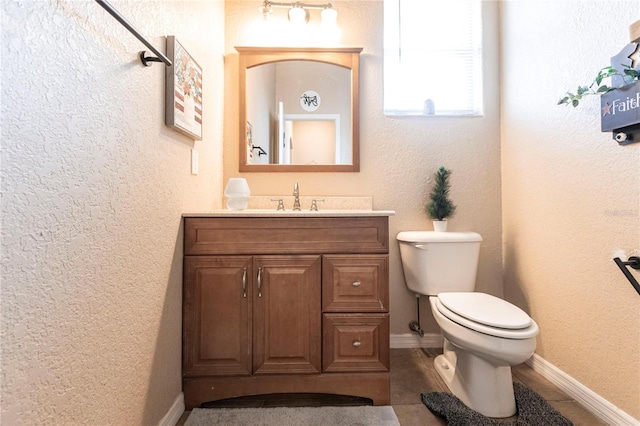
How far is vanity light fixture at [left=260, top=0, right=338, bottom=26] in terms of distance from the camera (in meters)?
1.90

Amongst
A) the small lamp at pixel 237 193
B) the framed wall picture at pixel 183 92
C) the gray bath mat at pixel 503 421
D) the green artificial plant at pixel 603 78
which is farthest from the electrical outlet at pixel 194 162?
the green artificial plant at pixel 603 78

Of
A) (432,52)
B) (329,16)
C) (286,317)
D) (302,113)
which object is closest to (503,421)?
(286,317)

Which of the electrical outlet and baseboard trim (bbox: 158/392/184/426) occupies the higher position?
the electrical outlet

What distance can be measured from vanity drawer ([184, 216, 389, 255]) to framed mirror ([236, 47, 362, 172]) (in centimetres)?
66

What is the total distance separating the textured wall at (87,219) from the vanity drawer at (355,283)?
25.8 inches

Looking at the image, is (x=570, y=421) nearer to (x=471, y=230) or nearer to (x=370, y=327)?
(x=370, y=327)

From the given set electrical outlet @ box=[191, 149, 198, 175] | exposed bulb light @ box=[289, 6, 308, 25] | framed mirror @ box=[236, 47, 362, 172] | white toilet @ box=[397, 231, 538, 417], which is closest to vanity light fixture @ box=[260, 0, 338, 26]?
exposed bulb light @ box=[289, 6, 308, 25]

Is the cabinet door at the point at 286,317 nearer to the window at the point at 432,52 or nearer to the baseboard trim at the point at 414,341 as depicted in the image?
the baseboard trim at the point at 414,341

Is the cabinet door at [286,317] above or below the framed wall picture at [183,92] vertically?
below

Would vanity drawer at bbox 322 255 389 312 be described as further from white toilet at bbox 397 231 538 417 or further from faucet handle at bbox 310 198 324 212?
faucet handle at bbox 310 198 324 212

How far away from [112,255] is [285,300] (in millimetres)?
701

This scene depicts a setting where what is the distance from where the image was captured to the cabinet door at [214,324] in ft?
4.37

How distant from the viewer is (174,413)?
1.26 metres

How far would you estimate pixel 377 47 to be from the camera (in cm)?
198
